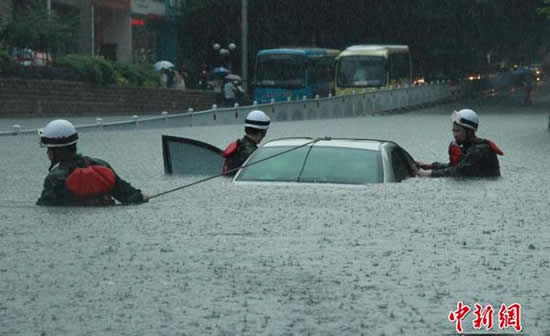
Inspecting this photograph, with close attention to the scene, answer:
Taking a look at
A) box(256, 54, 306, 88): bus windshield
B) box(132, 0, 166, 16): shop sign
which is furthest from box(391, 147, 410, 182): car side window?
box(132, 0, 166, 16): shop sign

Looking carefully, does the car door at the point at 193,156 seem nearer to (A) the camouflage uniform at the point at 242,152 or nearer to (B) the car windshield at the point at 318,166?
(A) the camouflage uniform at the point at 242,152

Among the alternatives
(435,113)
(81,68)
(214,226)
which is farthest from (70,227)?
(435,113)

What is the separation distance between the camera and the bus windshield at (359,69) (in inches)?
2416

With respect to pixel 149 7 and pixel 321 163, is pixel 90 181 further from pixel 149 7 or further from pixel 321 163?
pixel 149 7

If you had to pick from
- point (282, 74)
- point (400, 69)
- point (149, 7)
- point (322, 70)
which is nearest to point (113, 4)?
point (149, 7)

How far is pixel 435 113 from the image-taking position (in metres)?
55.1

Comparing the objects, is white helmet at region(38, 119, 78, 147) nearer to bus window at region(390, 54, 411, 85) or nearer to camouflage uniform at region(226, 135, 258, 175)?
camouflage uniform at region(226, 135, 258, 175)

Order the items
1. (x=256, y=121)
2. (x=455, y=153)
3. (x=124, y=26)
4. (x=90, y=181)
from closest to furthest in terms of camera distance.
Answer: (x=90, y=181) < (x=256, y=121) < (x=455, y=153) < (x=124, y=26)

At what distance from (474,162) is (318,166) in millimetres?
2643

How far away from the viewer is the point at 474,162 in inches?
664

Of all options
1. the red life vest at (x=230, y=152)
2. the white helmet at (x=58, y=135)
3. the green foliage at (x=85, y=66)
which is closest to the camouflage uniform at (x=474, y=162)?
the red life vest at (x=230, y=152)

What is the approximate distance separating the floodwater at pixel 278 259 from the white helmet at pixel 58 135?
0.74 metres

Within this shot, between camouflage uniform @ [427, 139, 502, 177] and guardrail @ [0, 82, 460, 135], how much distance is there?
652 inches

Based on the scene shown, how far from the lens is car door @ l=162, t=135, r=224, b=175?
18.0 metres
